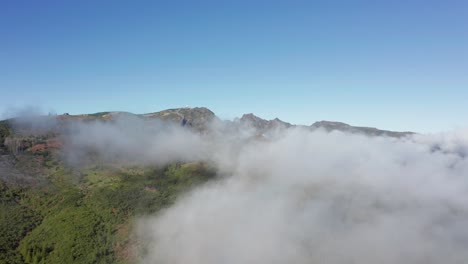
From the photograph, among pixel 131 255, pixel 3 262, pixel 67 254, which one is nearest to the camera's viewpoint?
pixel 3 262

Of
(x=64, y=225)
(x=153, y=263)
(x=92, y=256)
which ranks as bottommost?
(x=153, y=263)

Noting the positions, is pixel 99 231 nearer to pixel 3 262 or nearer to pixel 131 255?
pixel 131 255

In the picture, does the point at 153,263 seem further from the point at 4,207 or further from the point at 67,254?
the point at 4,207

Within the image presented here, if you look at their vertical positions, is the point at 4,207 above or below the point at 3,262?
above

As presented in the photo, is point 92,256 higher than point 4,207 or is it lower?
lower

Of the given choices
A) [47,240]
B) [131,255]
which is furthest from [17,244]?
[131,255]

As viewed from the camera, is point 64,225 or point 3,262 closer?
point 3,262

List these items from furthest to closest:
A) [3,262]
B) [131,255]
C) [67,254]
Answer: [131,255] → [67,254] → [3,262]

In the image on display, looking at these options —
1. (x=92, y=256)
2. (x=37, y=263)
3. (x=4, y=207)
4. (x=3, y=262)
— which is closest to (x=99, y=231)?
(x=92, y=256)

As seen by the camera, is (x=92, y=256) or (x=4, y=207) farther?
(x=4, y=207)
